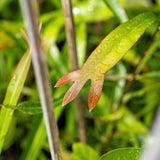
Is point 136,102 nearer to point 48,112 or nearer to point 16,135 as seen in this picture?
point 16,135

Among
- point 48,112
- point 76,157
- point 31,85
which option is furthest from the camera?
point 31,85

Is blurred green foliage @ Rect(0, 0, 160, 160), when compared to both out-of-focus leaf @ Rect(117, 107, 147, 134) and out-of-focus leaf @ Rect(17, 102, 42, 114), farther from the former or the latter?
out-of-focus leaf @ Rect(17, 102, 42, 114)

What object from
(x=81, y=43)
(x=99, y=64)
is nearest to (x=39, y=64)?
(x=99, y=64)

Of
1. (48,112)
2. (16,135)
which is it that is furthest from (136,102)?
(48,112)

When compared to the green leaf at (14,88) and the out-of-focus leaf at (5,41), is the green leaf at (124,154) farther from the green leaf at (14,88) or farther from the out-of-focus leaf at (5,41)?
the out-of-focus leaf at (5,41)

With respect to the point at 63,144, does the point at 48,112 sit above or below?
above

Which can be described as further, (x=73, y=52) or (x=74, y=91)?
(x=73, y=52)

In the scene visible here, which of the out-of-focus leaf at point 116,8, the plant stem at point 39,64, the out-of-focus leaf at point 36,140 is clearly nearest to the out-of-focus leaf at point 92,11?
the out-of-focus leaf at point 116,8

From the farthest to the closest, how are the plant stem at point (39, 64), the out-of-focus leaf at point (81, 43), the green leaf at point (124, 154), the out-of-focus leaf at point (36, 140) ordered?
the out-of-focus leaf at point (81, 43), the out-of-focus leaf at point (36, 140), the green leaf at point (124, 154), the plant stem at point (39, 64)
